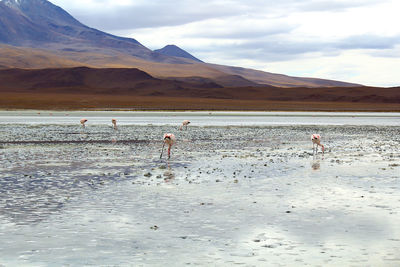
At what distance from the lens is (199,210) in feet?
37.4

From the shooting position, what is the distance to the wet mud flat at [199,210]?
8250 millimetres

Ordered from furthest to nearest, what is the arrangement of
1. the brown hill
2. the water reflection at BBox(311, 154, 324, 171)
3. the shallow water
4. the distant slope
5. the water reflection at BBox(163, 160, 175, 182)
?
the distant slope, the brown hill, the shallow water, the water reflection at BBox(311, 154, 324, 171), the water reflection at BBox(163, 160, 175, 182)

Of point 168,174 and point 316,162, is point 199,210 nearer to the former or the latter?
point 168,174

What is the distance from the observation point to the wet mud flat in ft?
27.1

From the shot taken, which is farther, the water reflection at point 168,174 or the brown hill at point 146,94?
the brown hill at point 146,94

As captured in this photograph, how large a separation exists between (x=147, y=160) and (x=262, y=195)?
28.3 ft

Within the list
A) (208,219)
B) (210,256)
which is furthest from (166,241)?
(208,219)

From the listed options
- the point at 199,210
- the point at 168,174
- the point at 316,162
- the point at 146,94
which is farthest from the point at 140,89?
the point at 199,210

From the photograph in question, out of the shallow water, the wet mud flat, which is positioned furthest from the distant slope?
the wet mud flat

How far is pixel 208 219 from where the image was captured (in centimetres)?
1057

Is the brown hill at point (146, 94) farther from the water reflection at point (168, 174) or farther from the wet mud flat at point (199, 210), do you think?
the water reflection at point (168, 174)

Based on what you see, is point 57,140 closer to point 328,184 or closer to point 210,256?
point 328,184

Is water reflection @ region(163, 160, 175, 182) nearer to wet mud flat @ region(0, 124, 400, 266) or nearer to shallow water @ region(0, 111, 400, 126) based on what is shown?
wet mud flat @ region(0, 124, 400, 266)

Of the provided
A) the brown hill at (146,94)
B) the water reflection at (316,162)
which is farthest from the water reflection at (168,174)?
the brown hill at (146,94)
